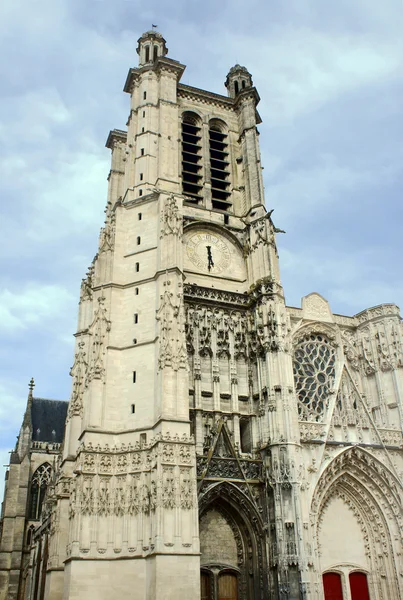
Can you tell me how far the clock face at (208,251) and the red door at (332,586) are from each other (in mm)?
12193

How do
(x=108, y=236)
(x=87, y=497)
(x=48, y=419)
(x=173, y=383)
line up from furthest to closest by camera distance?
(x=48, y=419), (x=108, y=236), (x=173, y=383), (x=87, y=497)

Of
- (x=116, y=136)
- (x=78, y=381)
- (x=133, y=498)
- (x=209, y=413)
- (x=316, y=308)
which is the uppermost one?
(x=116, y=136)

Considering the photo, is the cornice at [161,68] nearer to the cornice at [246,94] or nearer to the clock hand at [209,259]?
the cornice at [246,94]

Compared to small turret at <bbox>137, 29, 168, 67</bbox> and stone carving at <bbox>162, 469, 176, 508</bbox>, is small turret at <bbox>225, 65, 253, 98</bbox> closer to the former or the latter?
small turret at <bbox>137, 29, 168, 67</bbox>

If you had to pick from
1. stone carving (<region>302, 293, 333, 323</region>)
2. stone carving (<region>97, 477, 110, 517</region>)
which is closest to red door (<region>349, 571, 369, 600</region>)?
stone carving (<region>97, 477, 110, 517</region>)

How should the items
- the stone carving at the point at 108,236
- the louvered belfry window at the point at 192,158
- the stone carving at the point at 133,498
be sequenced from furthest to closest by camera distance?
the louvered belfry window at the point at 192,158, the stone carving at the point at 108,236, the stone carving at the point at 133,498

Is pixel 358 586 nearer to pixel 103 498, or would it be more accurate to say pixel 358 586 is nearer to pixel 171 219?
pixel 103 498

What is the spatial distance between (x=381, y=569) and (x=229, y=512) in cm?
619

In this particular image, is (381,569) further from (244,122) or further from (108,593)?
(244,122)

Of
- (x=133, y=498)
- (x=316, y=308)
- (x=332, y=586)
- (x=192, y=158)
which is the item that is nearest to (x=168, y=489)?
(x=133, y=498)

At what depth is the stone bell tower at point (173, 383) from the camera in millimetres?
16484

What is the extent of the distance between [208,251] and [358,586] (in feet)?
45.9

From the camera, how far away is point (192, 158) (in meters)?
27.9

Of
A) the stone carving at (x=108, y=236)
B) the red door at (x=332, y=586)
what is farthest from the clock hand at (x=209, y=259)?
the red door at (x=332, y=586)
